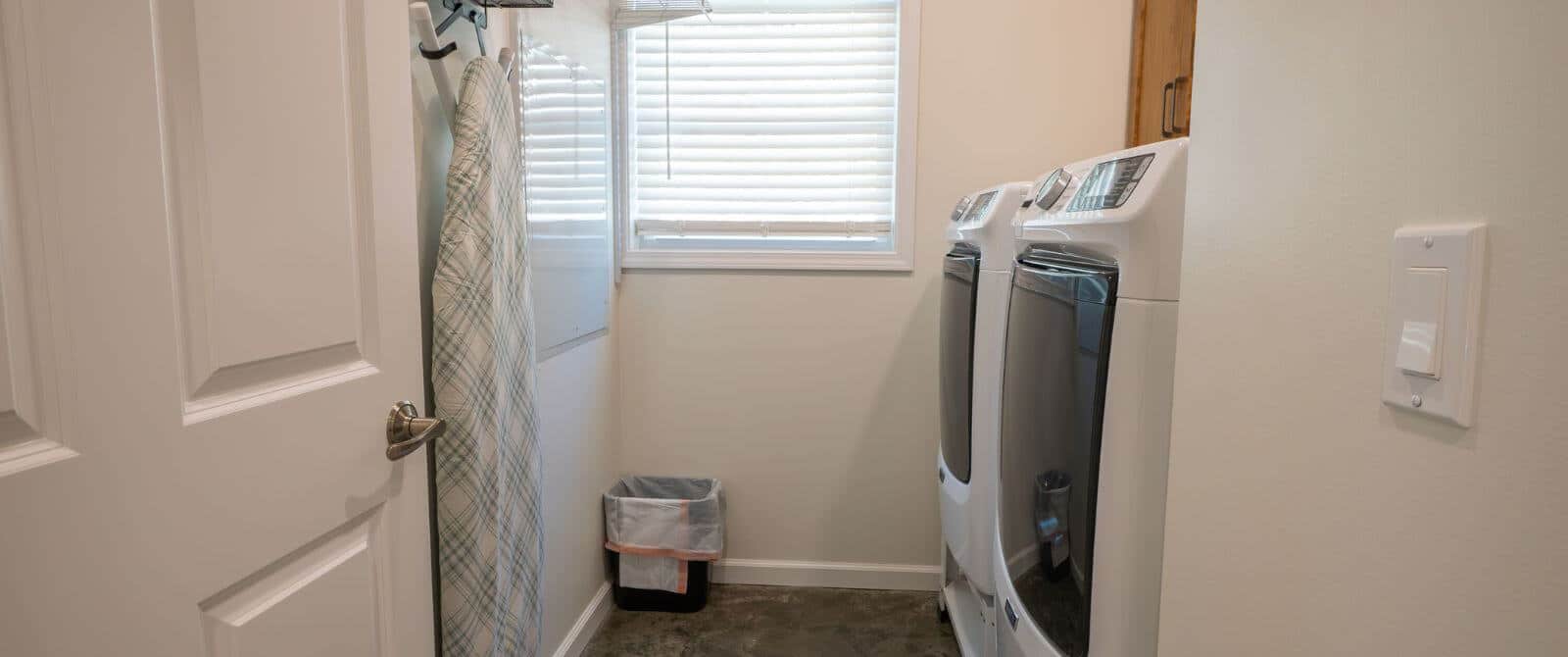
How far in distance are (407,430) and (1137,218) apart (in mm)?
864

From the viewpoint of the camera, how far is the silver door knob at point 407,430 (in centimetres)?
95

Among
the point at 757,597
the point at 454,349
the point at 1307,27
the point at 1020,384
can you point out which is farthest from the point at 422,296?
the point at 757,597

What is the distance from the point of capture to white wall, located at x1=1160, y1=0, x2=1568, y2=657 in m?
0.39

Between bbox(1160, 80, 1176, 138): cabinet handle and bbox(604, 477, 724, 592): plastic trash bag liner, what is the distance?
1.59 m

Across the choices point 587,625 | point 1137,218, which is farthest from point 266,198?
point 587,625

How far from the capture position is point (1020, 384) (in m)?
1.20

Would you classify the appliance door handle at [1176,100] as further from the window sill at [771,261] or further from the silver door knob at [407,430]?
the silver door knob at [407,430]

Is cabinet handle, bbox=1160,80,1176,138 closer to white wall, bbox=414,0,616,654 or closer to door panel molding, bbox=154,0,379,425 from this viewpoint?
white wall, bbox=414,0,616,654

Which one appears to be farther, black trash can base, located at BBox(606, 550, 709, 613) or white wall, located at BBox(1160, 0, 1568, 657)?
black trash can base, located at BBox(606, 550, 709, 613)

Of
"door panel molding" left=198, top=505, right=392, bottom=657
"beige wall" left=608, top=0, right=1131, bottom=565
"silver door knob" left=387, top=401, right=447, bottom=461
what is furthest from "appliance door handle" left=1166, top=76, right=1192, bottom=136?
"door panel molding" left=198, top=505, right=392, bottom=657

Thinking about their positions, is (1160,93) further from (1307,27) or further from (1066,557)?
(1307,27)

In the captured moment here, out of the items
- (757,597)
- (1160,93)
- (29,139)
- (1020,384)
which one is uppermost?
(1160,93)

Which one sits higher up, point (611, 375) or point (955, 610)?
point (611, 375)

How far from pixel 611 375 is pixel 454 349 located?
4.31ft
